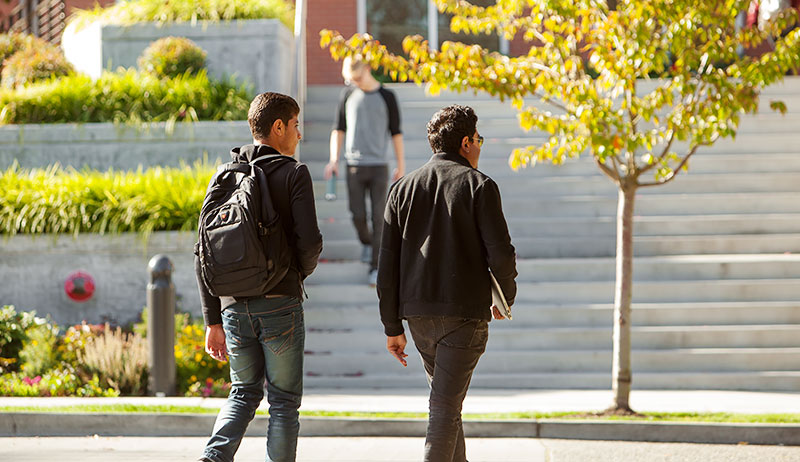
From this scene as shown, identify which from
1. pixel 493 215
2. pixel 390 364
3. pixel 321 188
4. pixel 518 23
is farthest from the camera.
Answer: pixel 321 188

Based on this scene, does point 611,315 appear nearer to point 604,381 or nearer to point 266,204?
point 604,381

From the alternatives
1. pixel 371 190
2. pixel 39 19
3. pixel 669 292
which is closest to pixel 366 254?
pixel 371 190

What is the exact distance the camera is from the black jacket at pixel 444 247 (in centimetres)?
447

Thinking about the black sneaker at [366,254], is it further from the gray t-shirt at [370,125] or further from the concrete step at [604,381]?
the concrete step at [604,381]

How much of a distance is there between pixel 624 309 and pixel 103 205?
512cm

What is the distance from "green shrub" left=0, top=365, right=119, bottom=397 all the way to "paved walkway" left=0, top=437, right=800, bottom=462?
111 centimetres

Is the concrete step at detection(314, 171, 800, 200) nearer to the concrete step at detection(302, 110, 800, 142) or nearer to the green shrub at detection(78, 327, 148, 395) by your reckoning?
the concrete step at detection(302, 110, 800, 142)

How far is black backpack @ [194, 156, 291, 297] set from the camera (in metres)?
4.38

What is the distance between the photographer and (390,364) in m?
9.23

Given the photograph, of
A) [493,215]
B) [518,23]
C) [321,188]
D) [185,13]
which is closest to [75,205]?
[321,188]

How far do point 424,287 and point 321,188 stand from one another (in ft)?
23.1

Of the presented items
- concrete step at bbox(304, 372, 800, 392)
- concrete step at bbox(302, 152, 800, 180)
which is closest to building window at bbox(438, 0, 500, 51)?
concrete step at bbox(302, 152, 800, 180)

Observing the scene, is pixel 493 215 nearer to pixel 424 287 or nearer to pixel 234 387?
pixel 424 287

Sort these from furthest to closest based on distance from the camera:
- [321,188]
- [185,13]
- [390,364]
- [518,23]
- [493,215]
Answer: [185,13]
[321,188]
[390,364]
[518,23]
[493,215]
